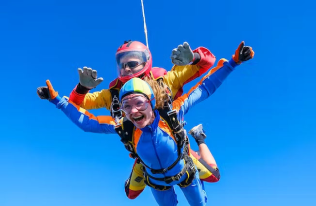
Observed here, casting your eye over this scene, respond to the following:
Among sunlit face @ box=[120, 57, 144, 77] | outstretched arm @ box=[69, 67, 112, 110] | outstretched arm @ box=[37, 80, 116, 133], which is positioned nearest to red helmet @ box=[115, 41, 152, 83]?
sunlit face @ box=[120, 57, 144, 77]

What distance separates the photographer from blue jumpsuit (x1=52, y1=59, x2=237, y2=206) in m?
4.02

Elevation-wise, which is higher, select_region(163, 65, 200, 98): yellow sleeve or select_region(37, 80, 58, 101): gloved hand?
select_region(163, 65, 200, 98): yellow sleeve

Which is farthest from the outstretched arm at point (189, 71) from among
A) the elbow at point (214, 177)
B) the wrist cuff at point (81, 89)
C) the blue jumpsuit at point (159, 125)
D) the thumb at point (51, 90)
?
the thumb at point (51, 90)

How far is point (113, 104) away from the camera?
465 cm

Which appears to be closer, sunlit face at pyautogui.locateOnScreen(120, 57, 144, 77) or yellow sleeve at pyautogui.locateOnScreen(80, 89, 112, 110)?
sunlit face at pyautogui.locateOnScreen(120, 57, 144, 77)

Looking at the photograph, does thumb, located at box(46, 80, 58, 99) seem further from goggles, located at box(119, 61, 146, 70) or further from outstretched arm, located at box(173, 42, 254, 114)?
outstretched arm, located at box(173, 42, 254, 114)

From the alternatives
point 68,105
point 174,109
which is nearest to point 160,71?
point 174,109

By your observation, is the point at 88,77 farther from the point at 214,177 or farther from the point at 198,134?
the point at 214,177

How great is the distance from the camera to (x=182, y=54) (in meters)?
4.39

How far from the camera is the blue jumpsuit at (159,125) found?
402 cm

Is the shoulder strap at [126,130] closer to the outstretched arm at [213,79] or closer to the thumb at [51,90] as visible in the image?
the outstretched arm at [213,79]

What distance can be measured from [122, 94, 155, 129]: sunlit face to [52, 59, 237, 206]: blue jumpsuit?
16 centimetres

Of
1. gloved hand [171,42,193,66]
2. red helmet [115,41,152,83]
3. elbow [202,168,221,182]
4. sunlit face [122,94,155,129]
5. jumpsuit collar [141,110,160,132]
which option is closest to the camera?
sunlit face [122,94,155,129]

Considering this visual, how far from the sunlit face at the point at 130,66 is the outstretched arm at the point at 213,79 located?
79cm
